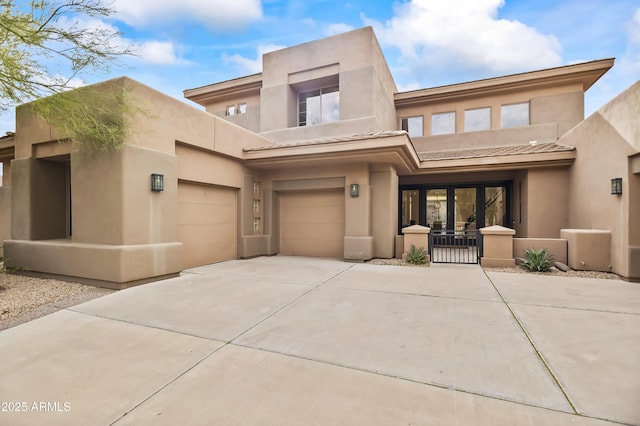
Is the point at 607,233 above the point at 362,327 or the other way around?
above

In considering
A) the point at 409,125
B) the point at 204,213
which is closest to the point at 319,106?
the point at 409,125

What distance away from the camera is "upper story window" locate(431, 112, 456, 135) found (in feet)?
42.4

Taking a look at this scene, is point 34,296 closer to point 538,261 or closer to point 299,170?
point 299,170

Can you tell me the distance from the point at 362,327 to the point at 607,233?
7297 millimetres

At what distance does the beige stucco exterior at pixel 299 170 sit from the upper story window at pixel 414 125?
0.24 meters

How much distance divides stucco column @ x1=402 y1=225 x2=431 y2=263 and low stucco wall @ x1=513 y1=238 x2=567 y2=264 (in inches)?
94.2

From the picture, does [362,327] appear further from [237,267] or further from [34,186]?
[34,186]

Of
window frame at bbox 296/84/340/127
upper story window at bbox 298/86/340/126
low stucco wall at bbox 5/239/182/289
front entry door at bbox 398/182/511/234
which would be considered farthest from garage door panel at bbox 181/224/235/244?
front entry door at bbox 398/182/511/234

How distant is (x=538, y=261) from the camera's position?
23.5 ft

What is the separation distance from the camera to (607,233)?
681 cm

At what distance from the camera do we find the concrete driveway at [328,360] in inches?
82.0

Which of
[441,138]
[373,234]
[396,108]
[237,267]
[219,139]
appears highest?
[396,108]

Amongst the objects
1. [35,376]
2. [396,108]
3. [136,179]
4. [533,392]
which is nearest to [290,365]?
[533,392]

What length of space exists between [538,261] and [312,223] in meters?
6.67
